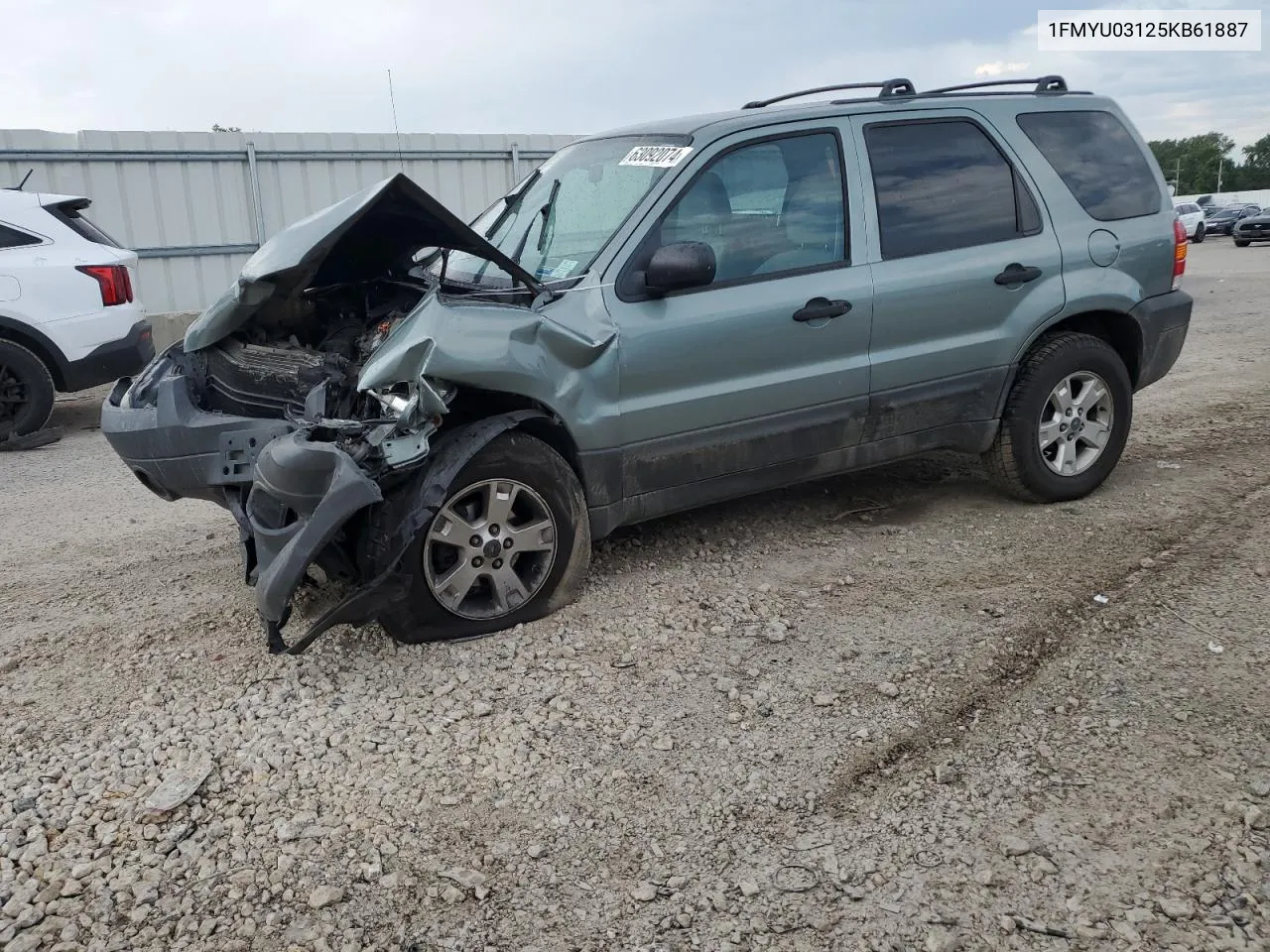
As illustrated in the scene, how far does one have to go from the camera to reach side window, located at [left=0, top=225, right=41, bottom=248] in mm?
Result: 7883

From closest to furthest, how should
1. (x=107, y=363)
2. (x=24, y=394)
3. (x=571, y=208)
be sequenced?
1. (x=571, y=208)
2. (x=24, y=394)
3. (x=107, y=363)

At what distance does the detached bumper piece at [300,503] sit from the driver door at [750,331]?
1204 mm

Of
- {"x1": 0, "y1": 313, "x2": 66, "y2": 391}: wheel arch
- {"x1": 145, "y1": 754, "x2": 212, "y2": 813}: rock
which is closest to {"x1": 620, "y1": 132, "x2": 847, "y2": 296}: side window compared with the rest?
{"x1": 145, "y1": 754, "x2": 212, "y2": 813}: rock

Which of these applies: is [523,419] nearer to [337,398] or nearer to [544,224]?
[337,398]

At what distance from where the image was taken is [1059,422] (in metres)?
5.24

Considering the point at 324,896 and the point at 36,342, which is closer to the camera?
the point at 324,896

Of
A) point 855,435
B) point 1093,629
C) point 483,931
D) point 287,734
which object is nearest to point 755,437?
point 855,435

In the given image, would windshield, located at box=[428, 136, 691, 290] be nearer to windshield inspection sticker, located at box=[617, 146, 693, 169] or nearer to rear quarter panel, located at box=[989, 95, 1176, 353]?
windshield inspection sticker, located at box=[617, 146, 693, 169]

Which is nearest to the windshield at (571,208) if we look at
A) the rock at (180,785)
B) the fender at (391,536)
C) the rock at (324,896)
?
the fender at (391,536)

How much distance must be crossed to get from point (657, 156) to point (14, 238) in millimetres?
5962

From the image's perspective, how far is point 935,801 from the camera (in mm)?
2936

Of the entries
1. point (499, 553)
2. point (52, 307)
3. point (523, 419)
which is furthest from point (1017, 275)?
point (52, 307)

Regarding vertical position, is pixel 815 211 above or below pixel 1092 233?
above

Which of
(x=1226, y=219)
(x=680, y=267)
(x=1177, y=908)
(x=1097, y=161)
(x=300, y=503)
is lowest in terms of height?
(x=1177, y=908)
